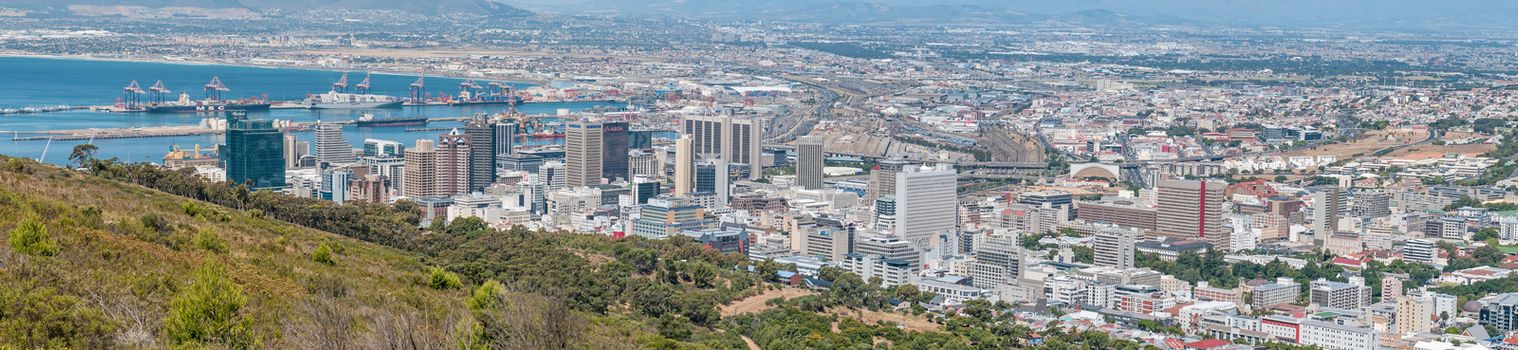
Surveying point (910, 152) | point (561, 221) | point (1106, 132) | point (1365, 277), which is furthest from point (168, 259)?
point (1106, 132)

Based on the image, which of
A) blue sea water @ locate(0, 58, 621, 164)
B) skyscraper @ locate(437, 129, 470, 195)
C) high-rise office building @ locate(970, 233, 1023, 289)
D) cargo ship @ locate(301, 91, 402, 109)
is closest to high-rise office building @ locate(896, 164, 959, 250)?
high-rise office building @ locate(970, 233, 1023, 289)

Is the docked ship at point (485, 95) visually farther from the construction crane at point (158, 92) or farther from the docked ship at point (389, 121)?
the construction crane at point (158, 92)

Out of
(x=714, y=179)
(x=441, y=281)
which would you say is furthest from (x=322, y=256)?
(x=714, y=179)

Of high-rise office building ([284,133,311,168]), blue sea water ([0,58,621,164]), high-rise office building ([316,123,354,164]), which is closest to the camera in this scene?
high-rise office building ([284,133,311,168])

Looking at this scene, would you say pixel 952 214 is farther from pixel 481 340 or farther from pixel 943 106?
pixel 943 106

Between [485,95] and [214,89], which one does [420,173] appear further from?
[485,95]

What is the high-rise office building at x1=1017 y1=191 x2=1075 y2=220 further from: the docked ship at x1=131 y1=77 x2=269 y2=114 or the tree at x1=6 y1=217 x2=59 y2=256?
the docked ship at x1=131 y1=77 x2=269 y2=114
